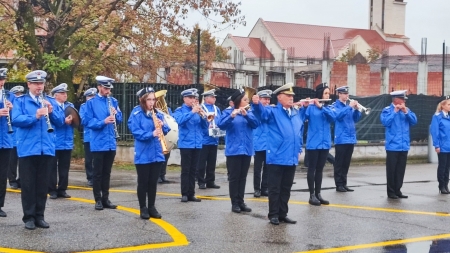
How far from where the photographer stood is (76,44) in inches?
779

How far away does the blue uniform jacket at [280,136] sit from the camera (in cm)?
977

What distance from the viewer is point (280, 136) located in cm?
984

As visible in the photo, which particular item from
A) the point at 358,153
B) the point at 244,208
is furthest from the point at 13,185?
the point at 358,153

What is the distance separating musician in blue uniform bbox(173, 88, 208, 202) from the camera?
39.7ft

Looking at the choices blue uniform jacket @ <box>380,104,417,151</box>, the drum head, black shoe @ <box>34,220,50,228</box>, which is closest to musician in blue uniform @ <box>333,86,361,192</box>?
blue uniform jacket @ <box>380,104,417,151</box>

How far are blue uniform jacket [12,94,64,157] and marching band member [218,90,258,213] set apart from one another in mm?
2782

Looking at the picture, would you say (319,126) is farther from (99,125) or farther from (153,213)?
(99,125)

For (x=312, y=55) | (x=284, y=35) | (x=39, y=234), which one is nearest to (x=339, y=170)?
(x=39, y=234)

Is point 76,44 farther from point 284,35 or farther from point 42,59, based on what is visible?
point 284,35

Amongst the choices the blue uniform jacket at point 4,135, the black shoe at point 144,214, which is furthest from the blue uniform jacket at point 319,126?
the blue uniform jacket at point 4,135

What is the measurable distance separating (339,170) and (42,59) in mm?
9801

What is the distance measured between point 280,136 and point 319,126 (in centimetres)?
262

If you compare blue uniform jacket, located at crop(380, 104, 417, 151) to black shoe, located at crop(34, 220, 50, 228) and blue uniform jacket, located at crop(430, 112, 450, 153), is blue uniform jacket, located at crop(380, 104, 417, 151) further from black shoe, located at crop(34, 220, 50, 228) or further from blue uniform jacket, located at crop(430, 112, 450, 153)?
black shoe, located at crop(34, 220, 50, 228)

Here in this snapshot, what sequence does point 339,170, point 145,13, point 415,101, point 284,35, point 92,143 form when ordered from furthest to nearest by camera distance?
1. point 284,35
2. point 415,101
3. point 145,13
4. point 339,170
5. point 92,143
